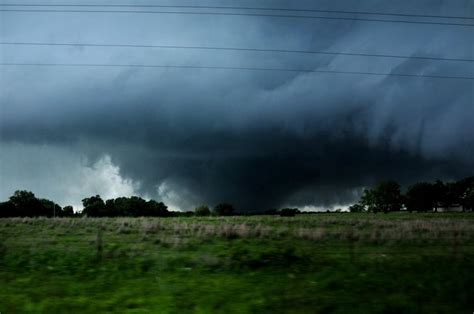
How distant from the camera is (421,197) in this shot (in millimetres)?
150875

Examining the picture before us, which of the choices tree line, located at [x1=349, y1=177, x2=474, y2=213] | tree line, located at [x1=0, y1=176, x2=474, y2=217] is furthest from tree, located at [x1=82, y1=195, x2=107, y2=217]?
tree line, located at [x1=349, y1=177, x2=474, y2=213]

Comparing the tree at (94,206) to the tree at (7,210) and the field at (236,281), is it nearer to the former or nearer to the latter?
the tree at (7,210)

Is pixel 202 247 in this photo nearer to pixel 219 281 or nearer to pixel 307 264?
pixel 307 264

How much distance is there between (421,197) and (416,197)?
1.62 meters

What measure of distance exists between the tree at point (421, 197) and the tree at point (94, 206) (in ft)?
308

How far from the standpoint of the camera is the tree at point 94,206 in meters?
116

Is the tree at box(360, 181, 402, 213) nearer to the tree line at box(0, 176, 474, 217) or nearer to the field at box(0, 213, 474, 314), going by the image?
the tree line at box(0, 176, 474, 217)

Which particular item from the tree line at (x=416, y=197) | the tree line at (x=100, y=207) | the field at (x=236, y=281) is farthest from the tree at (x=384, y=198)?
the field at (x=236, y=281)

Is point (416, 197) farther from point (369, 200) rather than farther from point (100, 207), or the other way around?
point (100, 207)

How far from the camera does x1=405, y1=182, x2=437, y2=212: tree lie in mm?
149750

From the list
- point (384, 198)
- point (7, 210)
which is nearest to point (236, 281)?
point (7, 210)

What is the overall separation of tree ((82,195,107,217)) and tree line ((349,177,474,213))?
83.4 metres

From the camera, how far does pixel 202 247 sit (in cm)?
2291

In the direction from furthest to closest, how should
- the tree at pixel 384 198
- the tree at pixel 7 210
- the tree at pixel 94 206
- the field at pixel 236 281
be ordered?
the tree at pixel 384 198 → the tree at pixel 94 206 → the tree at pixel 7 210 → the field at pixel 236 281
